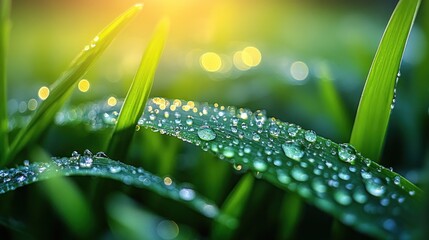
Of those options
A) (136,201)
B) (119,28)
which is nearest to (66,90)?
(119,28)

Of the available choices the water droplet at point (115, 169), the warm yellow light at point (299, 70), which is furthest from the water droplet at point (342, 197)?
the warm yellow light at point (299, 70)

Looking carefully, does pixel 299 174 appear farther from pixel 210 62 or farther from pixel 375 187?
pixel 210 62

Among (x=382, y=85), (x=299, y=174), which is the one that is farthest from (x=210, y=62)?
(x=299, y=174)

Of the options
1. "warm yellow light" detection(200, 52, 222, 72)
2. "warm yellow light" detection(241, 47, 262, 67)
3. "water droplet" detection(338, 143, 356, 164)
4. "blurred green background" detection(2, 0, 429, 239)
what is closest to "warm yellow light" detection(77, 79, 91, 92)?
"blurred green background" detection(2, 0, 429, 239)

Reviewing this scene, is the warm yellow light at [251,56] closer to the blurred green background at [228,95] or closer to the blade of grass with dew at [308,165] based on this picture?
the blurred green background at [228,95]

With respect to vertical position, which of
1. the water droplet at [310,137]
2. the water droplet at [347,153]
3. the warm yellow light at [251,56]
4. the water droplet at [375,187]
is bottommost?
the water droplet at [375,187]

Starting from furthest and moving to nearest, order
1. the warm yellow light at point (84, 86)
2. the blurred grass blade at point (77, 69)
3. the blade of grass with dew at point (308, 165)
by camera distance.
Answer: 1. the warm yellow light at point (84, 86)
2. the blurred grass blade at point (77, 69)
3. the blade of grass with dew at point (308, 165)
